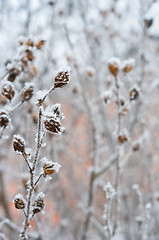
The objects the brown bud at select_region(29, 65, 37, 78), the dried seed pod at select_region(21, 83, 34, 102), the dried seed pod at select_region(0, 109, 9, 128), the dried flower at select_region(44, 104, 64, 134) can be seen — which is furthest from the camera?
the brown bud at select_region(29, 65, 37, 78)

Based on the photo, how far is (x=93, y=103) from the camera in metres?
2.22

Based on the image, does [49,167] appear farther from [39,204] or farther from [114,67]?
[114,67]

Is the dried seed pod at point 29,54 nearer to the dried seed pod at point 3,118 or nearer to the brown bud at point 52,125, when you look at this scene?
the dried seed pod at point 3,118

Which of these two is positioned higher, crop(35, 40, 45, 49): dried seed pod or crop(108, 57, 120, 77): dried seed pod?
crop(35, 40, 45, 49): dried seed pod

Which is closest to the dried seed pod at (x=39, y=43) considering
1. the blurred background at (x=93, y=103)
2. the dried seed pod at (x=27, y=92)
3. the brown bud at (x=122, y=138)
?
the blurred background at (x=93, y=103)

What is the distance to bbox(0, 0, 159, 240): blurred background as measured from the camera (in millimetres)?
1078

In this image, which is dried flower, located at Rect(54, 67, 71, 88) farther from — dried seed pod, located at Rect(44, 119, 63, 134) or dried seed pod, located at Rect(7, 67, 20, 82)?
dried seed pod, located at Rect(7, 67, 20, 82)

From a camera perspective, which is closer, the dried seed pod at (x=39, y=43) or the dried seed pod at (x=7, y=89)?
the dried seed pod at (x=7, y=89)

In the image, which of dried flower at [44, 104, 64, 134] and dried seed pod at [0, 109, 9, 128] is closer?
dried flower at [44, 104, 64, 134]

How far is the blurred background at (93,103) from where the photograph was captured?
108cm

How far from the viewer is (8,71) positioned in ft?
3.03

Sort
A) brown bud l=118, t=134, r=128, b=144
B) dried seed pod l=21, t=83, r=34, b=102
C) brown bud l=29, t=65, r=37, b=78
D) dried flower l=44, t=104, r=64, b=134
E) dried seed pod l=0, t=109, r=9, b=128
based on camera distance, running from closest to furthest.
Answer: dried flower l=44, t=104, r=64, b=134 → dried seed pod l=0, t=109, r=9, b=128 → dried seed pod l=21, t=83, r=34, b=102 → brown bud l=118, t=134, r=128, b=144 → brown bud l=29, t=65, r=37, b=78

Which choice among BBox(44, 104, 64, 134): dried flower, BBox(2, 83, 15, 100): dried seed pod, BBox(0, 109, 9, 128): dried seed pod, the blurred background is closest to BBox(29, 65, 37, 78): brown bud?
the blurred background

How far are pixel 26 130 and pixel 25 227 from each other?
613mm
